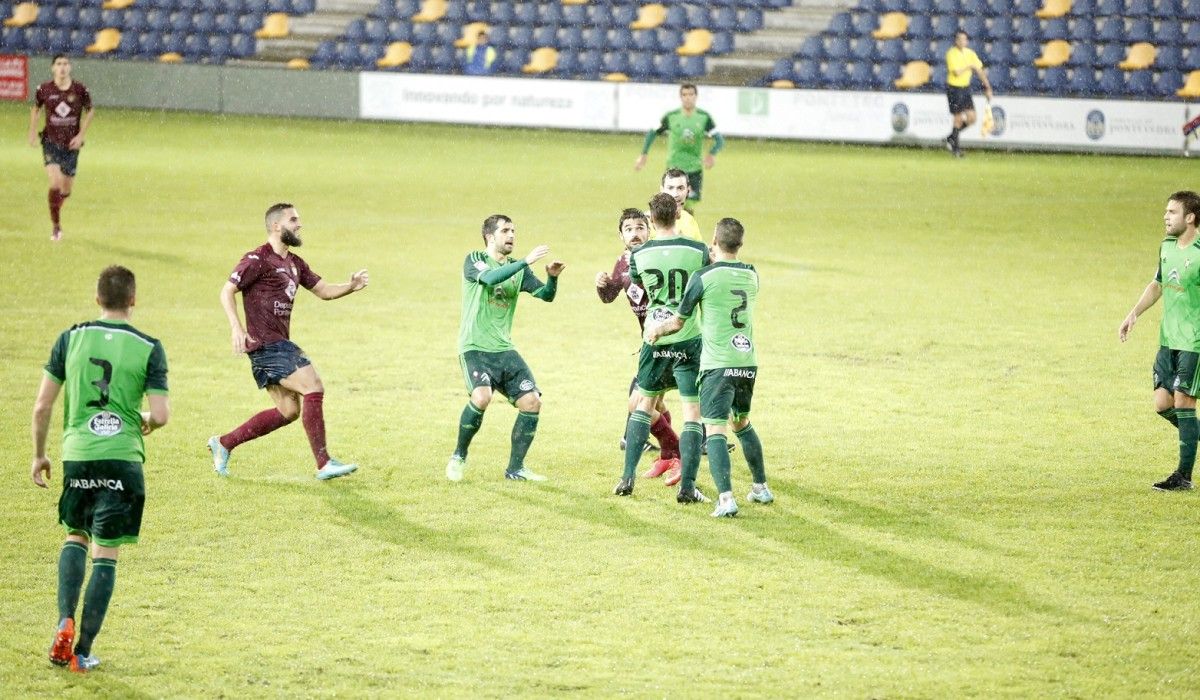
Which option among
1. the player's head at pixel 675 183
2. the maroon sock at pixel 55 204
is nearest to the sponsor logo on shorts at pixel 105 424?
the player's head at pixel 675 183

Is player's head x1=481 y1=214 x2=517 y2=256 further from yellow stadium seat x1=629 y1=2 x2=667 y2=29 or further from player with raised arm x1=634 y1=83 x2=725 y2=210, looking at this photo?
yellow stadium seat x1=629 y1=2 x2=667 y2=29

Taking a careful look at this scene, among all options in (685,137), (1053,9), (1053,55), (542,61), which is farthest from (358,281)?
Result: (1053,9)

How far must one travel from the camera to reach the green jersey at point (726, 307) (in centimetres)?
907

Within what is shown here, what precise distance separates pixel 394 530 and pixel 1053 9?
108 ft

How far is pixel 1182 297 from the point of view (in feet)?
31.9

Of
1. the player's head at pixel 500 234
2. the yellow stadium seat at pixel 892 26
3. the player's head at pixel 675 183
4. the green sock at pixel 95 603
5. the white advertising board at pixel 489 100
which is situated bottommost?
the green sock at pixel 95 603

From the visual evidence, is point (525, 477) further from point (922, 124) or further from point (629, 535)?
point (922, 124)

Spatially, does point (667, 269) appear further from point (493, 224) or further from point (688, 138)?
point (688, 138)

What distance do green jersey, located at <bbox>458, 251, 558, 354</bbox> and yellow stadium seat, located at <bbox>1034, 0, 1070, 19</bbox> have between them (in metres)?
31.0

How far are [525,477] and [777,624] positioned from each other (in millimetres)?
3062

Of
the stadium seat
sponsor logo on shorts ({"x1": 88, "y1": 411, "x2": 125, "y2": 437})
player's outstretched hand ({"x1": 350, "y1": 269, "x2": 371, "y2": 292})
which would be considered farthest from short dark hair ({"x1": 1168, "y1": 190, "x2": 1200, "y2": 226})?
the stadium seat

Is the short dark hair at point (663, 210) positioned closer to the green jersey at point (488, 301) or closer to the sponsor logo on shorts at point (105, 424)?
the green jersey at point (488, 301)

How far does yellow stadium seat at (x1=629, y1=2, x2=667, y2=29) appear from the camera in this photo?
41.1 m

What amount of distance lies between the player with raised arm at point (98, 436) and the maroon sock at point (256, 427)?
3.36 metres
